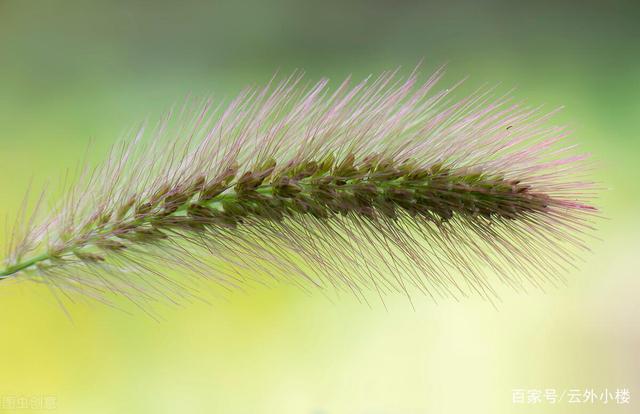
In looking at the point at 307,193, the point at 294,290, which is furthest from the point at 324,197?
the point at 294,290

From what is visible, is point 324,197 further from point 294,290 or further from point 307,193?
Result: point 294,290

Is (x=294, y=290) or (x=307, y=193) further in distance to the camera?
(x=294, y=290)

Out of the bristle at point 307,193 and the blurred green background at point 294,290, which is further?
the blurred green background at point 294,290

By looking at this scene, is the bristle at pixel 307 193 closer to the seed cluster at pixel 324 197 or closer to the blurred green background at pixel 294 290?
the seed cluster at pixel 324 197

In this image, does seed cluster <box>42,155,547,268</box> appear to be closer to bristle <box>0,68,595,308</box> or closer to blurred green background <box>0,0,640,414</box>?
bristle <box>0,68,595,308</box>

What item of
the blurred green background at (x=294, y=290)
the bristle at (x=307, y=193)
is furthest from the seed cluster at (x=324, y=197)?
the blurred green background at (x=294, y=290)

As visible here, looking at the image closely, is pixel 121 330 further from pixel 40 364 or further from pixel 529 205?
pixel 529 205

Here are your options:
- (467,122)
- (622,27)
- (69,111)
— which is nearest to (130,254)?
(467,122)

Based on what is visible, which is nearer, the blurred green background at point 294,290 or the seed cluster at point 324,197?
the seed cluster at point 324,197
